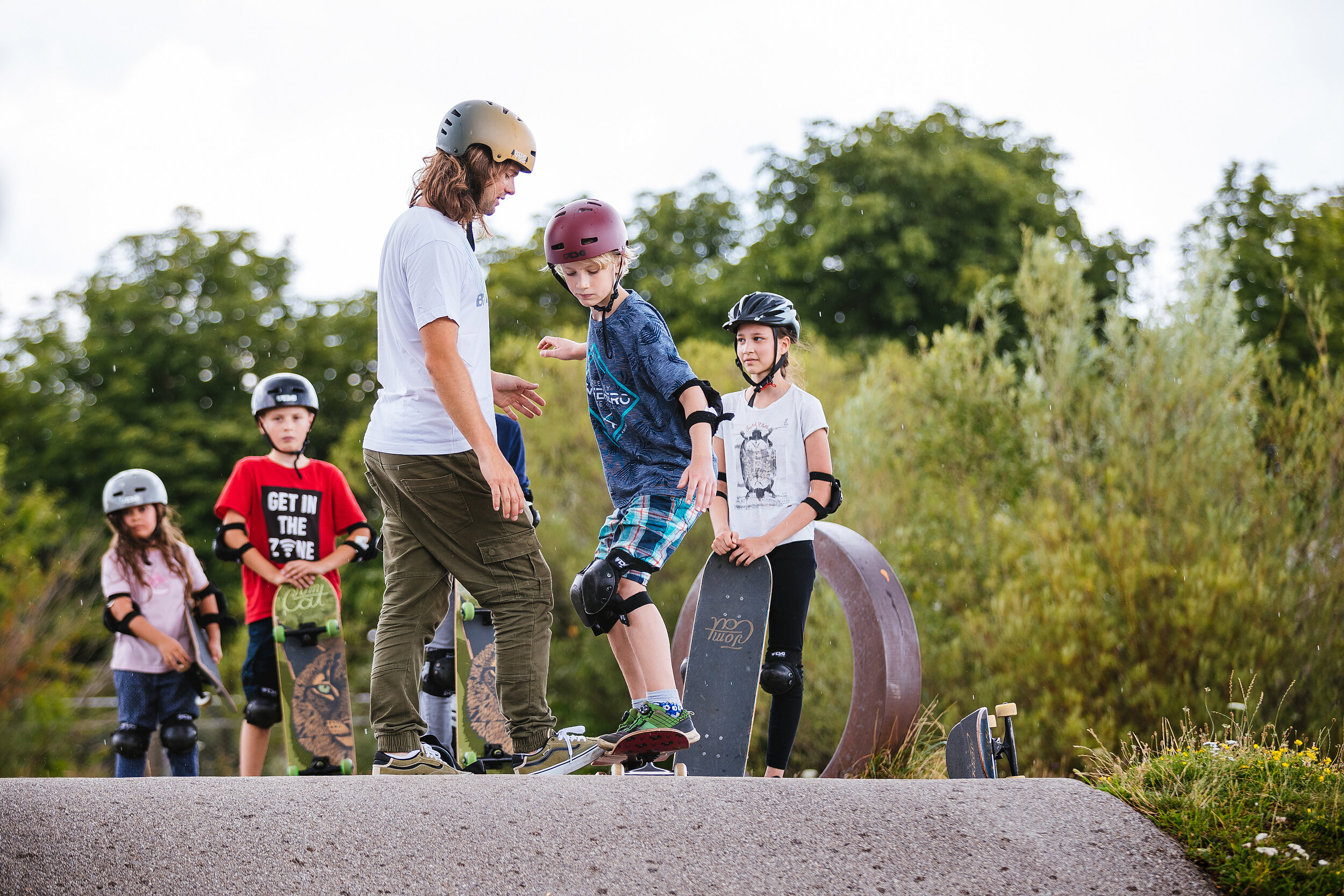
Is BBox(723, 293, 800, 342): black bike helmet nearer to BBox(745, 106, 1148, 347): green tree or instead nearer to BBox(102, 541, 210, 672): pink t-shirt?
BBox(102, 541, 210, 672): pink t-shirt

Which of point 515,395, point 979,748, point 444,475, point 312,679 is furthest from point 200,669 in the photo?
point 979,748

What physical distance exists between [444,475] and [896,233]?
20191mm

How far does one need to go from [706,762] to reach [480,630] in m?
1.31

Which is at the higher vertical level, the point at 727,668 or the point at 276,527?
the point at 276,527

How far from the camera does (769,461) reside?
209 inches

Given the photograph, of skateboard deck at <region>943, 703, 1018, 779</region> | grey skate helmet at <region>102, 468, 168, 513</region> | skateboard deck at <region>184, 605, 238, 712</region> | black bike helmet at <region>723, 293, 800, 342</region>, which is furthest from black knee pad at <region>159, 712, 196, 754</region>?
skateboard deck at <region>943, 703, 1018, 779</region>

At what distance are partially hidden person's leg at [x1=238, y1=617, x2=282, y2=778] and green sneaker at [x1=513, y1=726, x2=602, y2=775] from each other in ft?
6.36

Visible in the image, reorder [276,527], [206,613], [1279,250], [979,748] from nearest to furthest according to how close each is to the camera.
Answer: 1. [979,748]
2. [276,527]
3. [206,613]
4. [1279,250]

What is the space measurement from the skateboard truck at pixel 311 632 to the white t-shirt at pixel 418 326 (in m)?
2.01

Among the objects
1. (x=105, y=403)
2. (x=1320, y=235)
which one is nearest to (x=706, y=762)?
(x=1320, y=235)

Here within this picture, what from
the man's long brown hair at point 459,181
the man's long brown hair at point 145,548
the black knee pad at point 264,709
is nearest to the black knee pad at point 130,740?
the man's long brown hair at point 145,548

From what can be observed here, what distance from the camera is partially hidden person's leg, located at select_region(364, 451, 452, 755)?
3.91 m

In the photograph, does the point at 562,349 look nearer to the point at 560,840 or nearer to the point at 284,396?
the point at 284,396

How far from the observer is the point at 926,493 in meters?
14.3
